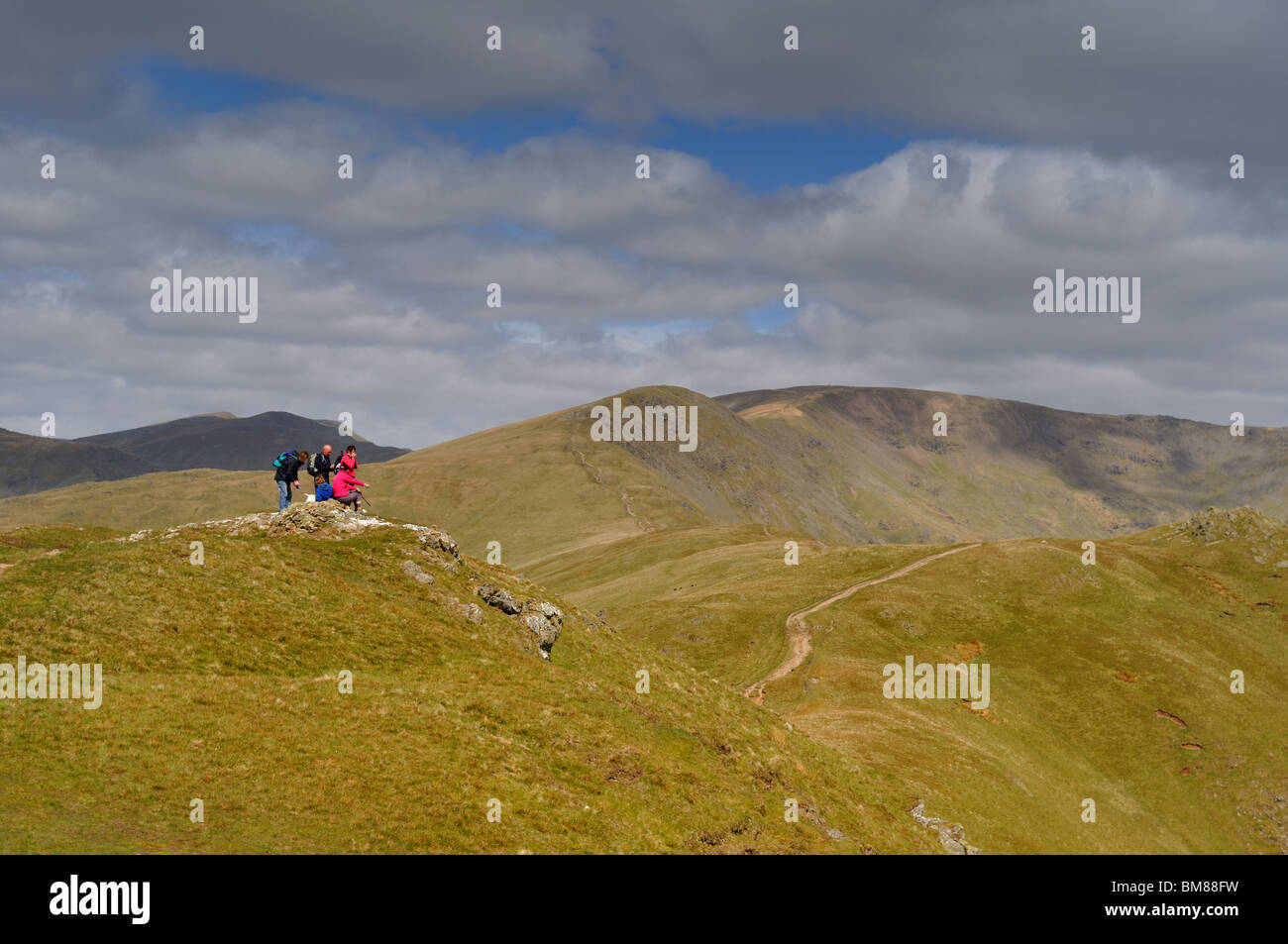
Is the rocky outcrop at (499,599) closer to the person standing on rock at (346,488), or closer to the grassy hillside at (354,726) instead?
the grassy hillside at (354,726)

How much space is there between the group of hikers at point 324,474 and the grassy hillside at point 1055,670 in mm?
41634

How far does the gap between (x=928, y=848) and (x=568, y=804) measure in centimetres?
2646

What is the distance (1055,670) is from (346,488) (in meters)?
91.7

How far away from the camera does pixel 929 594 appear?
404ft

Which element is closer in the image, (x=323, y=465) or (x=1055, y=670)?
(x=323, y=465)

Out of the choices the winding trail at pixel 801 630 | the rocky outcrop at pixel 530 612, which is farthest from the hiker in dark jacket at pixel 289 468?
the winding trail at pixel 801 630

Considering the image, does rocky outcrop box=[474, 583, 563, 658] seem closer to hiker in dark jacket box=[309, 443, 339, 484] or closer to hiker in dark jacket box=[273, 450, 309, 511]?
hiker in dark jacket box=[309, 443, 339, 484]

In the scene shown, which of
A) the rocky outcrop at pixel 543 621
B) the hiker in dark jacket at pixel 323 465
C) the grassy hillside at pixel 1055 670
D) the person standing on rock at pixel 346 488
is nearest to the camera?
the rocky outcrop at pixel 543 621

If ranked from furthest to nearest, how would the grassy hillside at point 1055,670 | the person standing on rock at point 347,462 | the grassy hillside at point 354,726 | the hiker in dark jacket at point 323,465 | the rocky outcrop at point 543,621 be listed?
the grassy hillside at point 1055,670 < the hiker in dark jacket at point 323,465 < the person standing on rock at point 347,462 < the rocky outcrop at point 543,621 < the grassy hillside at point 354,726

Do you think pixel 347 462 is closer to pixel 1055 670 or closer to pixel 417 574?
pixel 417 574

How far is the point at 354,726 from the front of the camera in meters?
34.0

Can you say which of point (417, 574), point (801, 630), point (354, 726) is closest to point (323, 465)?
point (417, 574)

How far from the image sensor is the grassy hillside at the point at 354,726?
2772 cm

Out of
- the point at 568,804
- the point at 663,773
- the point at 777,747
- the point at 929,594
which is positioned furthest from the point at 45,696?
the point at 929,594
